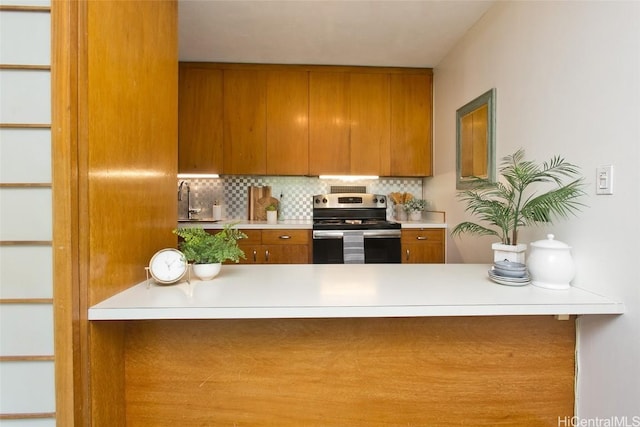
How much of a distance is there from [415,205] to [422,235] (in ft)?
1.67

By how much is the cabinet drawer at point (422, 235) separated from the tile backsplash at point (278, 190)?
649mm

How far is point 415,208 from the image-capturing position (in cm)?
352

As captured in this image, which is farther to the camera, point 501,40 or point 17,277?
point 501,40

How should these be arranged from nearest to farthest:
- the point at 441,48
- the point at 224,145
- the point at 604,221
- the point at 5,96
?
1. the point at 5,96
2. the point at 604,221
3. the point at 441,48
4. the point at 224,145

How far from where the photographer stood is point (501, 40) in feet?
6.71

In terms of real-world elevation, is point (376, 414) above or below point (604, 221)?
below

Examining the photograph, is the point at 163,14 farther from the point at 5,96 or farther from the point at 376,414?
the point at 376,414

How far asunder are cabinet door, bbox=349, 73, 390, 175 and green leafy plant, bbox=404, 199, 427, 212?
0.47m

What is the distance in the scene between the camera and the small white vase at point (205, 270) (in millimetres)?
1324

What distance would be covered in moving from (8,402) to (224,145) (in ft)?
8.70

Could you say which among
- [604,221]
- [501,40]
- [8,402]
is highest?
[501,40]

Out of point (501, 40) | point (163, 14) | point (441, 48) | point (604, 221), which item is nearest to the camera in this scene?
point (604, 221)

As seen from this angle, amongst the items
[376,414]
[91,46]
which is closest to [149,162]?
[91,46]

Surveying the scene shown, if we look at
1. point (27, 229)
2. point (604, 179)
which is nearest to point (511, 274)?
point (604, 179)
